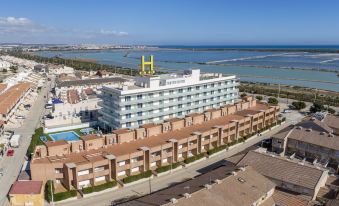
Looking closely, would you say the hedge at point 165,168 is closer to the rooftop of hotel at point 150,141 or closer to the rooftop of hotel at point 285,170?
the rooftop of hotel at point 150,141

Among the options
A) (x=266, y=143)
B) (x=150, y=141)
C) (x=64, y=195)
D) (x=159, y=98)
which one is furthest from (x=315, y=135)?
(x=64, y=195)

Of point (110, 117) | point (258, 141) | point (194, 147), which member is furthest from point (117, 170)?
point (258, 141)

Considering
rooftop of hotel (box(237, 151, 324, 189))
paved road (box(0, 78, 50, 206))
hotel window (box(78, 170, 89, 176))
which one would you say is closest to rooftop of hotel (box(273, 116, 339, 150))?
rooftop of hotel (box(237, 151, 324, 189))

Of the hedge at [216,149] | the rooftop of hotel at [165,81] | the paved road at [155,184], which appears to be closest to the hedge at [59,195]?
the paved road at [155,184]

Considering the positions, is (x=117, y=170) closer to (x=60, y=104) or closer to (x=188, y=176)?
(x=188, y=176)

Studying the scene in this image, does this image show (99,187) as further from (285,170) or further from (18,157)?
(285,170)

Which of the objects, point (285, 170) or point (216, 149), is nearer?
point (285, 170)
